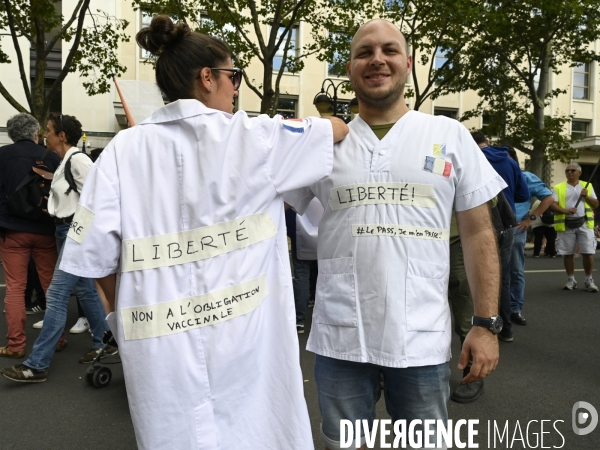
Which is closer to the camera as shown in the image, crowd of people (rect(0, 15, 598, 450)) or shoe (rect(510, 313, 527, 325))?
crowd of people (rect(0, 15, 598, 450))

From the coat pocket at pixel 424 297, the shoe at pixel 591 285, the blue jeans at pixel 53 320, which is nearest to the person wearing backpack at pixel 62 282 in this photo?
the blue jeans at pixel 53 320

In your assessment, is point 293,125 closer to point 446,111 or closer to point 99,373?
point 99,373

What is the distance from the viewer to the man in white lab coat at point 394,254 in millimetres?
2010

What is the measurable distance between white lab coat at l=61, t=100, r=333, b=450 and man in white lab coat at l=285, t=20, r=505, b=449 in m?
0.37

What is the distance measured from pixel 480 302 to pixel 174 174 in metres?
1.17

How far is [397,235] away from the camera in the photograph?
79.7 inches

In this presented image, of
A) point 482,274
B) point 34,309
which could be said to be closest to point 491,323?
point 482,274

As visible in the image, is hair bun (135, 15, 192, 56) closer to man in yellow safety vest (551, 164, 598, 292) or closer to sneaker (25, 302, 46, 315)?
sneaker (25, 302, 46, 315)

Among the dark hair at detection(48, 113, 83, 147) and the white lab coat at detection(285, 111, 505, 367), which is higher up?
the dark hair at detection(48, 113, 83, 147)

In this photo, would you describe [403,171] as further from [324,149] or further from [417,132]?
[324,149]

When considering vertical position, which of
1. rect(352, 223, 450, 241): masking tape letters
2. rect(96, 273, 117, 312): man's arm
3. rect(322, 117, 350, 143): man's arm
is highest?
rect(322, 117, 350, 143): man's arm

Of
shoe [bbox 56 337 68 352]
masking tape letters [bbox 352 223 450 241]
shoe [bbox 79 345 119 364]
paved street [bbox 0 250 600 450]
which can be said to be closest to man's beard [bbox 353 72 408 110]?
masking tape letters [bbox 352 223 450 241]

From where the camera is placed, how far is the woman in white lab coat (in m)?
1.69

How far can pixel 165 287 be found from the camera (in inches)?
67.4
